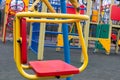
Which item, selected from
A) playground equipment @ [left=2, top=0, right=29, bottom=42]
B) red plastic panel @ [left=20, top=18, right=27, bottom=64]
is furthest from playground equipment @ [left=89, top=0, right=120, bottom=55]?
red plastic panel @ [left=20, top=18, right=27, bottom=64]

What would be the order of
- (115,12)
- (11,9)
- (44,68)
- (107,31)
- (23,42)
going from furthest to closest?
(11,9)
(115,12)
(107,31)
(44,68)
(23,42)

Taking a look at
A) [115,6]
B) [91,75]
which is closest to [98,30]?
[115,6]

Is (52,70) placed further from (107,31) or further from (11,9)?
(11,9)

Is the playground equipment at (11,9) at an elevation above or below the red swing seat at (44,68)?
above

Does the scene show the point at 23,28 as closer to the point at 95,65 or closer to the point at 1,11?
the point at 95,65

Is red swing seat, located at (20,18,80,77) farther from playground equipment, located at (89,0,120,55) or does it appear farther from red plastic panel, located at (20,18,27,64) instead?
playground equipment, located at (89,0,120,55)

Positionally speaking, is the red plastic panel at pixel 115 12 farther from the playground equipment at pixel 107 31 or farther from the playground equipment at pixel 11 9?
the playground equipment at pixel 11 9

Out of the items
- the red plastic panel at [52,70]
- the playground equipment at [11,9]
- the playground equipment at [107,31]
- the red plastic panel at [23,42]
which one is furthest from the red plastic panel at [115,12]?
the red plastic panel at [23,42]

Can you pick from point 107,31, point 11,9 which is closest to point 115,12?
point 107,31

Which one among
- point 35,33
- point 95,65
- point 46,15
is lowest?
point 95,65

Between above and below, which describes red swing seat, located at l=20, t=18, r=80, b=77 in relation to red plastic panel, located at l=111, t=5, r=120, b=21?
below

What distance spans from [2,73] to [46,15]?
168 cm

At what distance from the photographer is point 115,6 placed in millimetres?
5570

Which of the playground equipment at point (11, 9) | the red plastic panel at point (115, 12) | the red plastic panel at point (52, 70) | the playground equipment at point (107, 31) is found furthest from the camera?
the playground equipment at point (11, 9)
